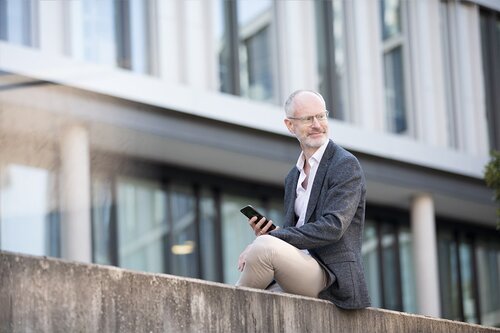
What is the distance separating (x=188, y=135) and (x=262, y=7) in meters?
2.84

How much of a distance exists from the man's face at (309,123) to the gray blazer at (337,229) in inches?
4.2

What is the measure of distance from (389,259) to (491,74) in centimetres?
384

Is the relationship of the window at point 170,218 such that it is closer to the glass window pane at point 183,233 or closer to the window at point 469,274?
the glass window pane at point 183,233

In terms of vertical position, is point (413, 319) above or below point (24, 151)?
below

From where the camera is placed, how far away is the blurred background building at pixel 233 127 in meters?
18.7

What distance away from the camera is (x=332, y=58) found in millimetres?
22016

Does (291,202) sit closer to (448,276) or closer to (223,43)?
(223,43)

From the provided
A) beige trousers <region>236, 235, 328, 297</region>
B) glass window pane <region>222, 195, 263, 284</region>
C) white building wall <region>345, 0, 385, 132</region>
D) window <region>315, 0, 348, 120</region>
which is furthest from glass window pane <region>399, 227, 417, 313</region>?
beige trousers <region>236, 235, 328, 297</region>

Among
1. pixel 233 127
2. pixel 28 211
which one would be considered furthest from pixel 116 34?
pixel 28 211

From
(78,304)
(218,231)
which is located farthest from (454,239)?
(78,304)

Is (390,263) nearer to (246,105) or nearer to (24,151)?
(246,105)

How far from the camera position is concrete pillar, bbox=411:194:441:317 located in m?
23.2

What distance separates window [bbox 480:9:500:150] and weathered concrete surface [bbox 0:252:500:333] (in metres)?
17.3

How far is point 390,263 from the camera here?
24.5 m
